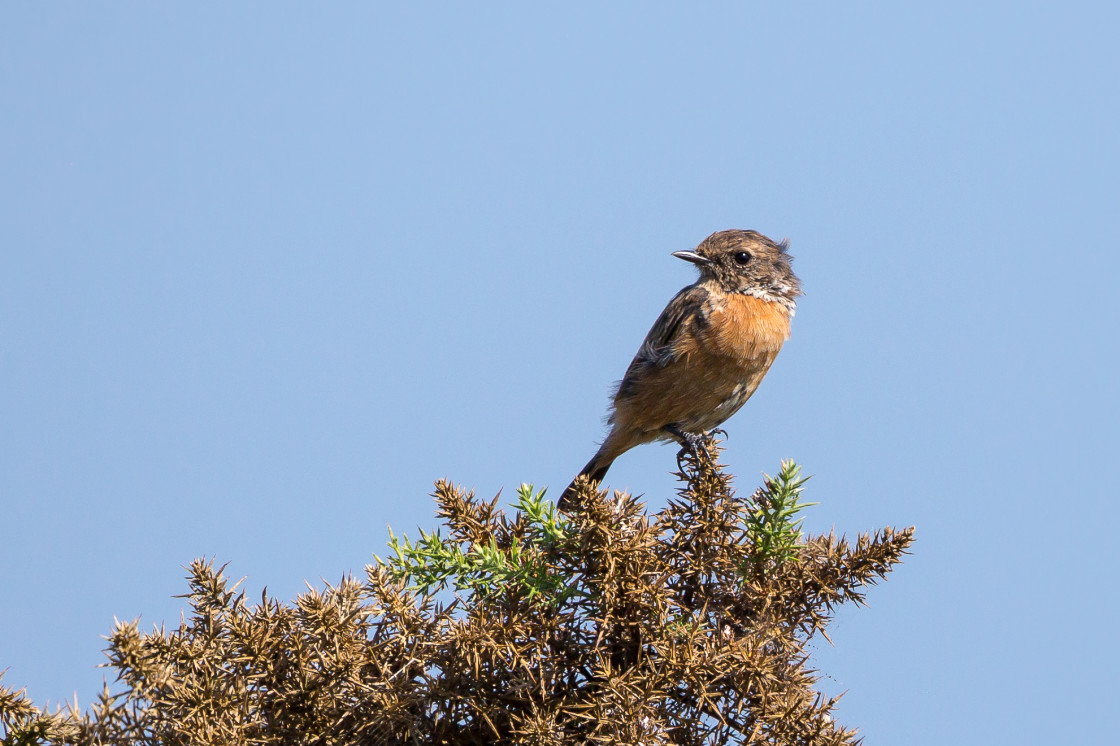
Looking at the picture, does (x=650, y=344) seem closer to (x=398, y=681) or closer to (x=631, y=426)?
(x=631, y=426)

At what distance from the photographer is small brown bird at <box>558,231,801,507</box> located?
6.17 meters

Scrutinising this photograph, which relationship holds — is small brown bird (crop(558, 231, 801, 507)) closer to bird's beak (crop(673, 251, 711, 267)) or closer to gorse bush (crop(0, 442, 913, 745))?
bird's beak (crop(673, 251, 711, 267))

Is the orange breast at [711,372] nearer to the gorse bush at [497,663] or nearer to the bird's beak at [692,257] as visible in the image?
the bird's beak at [692,257]

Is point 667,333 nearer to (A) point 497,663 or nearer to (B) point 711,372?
(B) point 711,372

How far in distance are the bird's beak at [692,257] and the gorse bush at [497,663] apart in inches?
154

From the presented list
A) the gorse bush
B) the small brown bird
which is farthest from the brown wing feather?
the gorse bush

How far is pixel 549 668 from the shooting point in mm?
2600

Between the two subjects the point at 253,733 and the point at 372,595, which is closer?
the point at 253,733

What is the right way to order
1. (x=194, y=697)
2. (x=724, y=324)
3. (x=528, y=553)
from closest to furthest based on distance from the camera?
Answer: (x=194, y=697) < (x=528, y=553) < (x=724, y=324)

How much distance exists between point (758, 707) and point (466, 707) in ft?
2.36

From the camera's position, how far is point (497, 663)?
2.60m

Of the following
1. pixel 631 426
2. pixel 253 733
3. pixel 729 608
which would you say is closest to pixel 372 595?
pixel 253 733

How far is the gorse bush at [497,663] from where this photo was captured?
2475 mm

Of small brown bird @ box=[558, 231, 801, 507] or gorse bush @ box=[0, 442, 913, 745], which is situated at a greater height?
small brown bird @ box=[558, 231, 801, 507]
